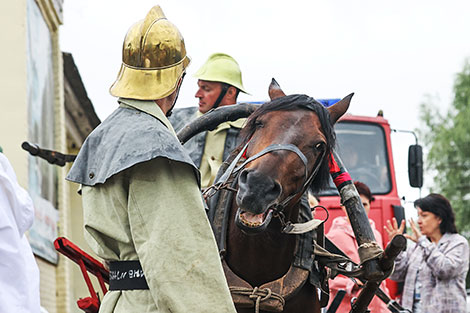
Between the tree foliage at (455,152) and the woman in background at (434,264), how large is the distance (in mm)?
32931

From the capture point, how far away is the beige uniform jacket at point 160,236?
9.70 feet

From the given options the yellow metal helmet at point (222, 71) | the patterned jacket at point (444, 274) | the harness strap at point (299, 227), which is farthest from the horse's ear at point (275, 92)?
the patterned jacket at point (444, 274)

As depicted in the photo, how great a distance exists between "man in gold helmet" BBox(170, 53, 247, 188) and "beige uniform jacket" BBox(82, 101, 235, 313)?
3149 millimetres

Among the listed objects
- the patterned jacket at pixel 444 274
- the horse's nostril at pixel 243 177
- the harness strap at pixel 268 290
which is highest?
the horse's nostril at pixel 243 177

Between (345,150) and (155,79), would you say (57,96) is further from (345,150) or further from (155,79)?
(155,79)

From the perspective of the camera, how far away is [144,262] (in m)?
2.97

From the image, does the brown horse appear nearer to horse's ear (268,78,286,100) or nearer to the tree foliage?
horse's ear (268,78,286,100)

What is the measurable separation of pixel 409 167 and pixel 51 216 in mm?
4988

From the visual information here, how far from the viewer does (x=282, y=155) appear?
14.9 feet

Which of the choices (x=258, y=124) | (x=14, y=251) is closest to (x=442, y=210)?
(x=258, y=124)

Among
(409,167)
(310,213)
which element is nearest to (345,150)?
(409,167)

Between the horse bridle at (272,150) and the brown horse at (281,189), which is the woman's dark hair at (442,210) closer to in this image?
the brown horse at (281,189)

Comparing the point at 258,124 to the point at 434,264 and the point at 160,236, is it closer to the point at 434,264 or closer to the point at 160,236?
the point at 160,236

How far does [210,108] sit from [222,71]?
1.01ft
